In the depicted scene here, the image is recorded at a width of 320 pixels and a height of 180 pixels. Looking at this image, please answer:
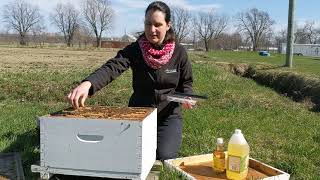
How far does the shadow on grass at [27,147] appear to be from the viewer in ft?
15.9

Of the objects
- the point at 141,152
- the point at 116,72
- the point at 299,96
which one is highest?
the point at 116,72

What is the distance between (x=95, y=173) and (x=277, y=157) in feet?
9.98

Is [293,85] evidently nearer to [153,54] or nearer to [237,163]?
[153,54]

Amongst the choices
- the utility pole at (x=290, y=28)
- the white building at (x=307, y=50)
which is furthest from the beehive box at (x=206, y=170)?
the white building at (x=307, y=50)

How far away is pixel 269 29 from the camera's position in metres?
124

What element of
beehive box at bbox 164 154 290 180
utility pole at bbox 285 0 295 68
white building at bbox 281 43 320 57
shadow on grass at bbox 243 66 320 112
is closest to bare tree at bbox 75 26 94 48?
white building at bbox 281 43 320 57

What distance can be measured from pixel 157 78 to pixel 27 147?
1.93 m

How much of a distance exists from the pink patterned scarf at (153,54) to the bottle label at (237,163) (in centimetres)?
137

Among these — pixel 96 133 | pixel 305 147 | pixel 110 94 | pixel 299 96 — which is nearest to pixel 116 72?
pixel 96 133

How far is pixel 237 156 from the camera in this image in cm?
379

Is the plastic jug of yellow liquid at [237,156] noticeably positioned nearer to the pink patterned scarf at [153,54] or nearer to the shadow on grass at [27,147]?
the pink patterned scarf at [153,54]

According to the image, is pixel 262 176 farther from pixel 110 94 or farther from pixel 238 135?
pixel 110 94

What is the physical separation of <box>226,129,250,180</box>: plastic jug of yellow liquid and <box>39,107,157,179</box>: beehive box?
76 centimetres

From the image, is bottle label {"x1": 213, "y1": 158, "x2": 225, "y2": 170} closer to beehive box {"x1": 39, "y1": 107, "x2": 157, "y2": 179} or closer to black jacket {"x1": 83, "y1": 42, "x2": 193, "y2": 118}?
beehive box {"x1": 39, "y1": 107, "x2": 157, "y2": 179}
